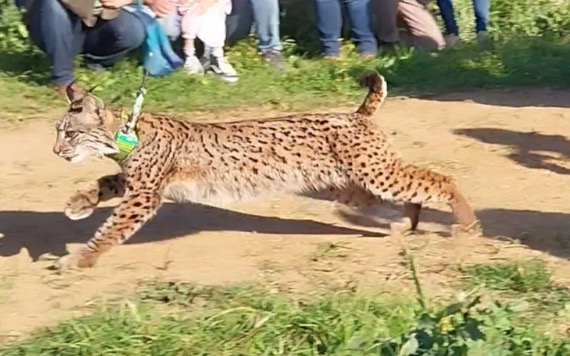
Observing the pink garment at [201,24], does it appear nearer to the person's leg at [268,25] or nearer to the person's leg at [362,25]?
the person's leg at [268,25]

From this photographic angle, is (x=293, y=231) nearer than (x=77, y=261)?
No

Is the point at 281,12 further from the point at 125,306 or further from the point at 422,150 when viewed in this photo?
the point at 125,306

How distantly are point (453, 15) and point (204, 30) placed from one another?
2.62 meters

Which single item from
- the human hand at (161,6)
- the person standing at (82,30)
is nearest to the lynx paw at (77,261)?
the person standing at (82,30)

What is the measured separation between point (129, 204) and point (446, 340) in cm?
238


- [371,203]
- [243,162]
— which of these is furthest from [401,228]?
[243,162]

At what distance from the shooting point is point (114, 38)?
34.7ft

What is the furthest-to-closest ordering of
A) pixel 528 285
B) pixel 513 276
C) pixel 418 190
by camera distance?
pixel 418 190
pixel 513 276
pixel 528 285

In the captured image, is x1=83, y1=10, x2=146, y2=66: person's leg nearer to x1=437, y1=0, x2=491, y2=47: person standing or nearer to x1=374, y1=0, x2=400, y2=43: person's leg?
x1=374, y1=0, x2=400, y2=43: person's leg

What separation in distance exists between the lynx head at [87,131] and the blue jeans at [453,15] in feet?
20.2

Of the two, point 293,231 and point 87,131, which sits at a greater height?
point 87,131

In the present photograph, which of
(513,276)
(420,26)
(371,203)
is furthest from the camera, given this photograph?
(420,26)

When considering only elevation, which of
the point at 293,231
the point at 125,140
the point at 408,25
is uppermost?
the point at 125,140

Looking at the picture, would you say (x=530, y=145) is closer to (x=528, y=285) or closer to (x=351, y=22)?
(x=528, y=285)
